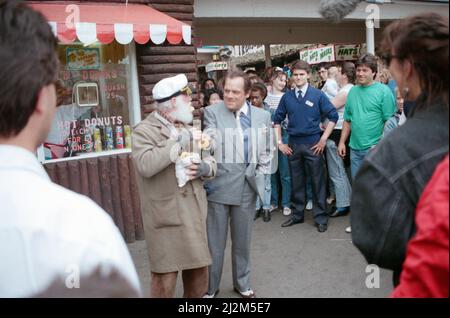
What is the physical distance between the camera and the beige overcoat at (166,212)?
3.16 m

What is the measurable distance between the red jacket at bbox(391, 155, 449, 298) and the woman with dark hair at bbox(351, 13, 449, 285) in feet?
1.23

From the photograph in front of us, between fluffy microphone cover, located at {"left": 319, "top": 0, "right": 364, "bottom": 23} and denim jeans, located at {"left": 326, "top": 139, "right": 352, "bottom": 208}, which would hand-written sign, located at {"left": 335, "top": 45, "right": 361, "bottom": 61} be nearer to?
denim jeans, located at {"left": 326, "top": 139, "right": 352, "bottom": 208}

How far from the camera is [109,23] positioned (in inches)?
180

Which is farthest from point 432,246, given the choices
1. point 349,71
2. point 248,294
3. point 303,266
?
point 349,71

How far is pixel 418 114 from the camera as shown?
155 centimetres

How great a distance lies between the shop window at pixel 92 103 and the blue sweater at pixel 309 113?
6.52 ft

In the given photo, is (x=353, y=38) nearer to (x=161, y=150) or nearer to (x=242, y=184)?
A: (x=242, y=184)

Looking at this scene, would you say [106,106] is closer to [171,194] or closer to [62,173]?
[62,173]

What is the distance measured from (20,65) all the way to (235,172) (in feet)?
→ 9.00

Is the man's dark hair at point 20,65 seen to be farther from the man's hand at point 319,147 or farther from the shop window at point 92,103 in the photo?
the man's hand at point 319,147

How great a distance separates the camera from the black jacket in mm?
1485

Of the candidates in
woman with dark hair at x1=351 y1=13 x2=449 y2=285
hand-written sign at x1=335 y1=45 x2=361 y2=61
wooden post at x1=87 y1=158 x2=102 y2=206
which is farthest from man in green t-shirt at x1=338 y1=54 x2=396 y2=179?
hand-written sign at x1=335 y1=45 x2=361 y2=61

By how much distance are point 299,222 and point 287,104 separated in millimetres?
1508
